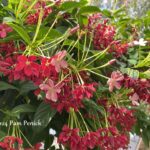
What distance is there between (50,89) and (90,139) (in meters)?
0.11

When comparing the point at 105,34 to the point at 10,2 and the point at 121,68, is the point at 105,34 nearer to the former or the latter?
the point at 121,68

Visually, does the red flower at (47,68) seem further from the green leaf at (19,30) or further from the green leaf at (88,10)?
the green leaf at (88,10)

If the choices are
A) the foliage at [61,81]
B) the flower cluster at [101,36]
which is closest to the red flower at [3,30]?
the foliage at [61,81]

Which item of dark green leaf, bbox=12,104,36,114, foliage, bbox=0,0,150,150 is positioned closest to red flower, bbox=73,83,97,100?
foliage, bbox=0,0,150,150

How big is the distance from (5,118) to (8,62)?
0.35 feet

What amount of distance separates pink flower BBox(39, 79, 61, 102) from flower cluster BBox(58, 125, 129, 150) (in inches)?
3.2

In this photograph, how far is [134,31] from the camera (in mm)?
822

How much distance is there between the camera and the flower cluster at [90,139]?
1.55 ft

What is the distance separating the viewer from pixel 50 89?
0.41 metres

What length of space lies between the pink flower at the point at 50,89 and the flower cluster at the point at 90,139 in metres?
0.08

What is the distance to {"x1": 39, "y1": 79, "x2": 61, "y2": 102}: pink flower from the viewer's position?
411mm

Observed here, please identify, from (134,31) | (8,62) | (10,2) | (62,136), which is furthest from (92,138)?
(134,31)

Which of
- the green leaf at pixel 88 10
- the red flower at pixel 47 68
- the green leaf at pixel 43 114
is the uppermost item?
the green leaf at pixel 88 10

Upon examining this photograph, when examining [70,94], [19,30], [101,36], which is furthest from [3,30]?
[101,36]
